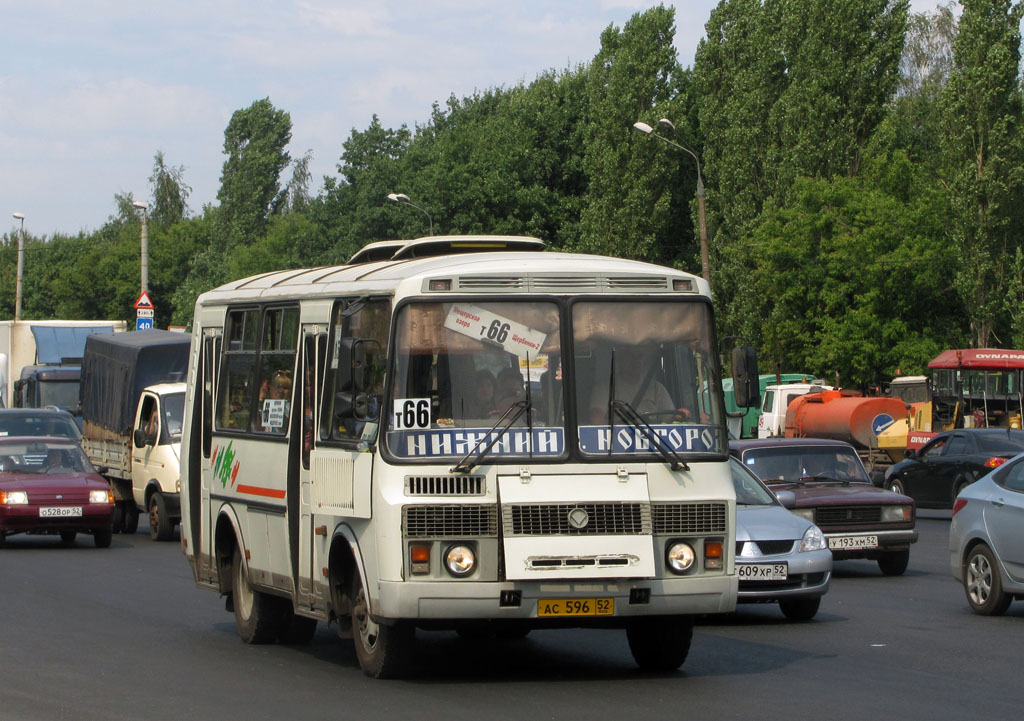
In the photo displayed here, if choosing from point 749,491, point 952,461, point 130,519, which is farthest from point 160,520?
point 952,461

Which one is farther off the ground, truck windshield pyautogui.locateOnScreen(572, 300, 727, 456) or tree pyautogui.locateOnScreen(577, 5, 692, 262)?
tree pyautogui.locateOnScreen(577, 5, 692, 262)

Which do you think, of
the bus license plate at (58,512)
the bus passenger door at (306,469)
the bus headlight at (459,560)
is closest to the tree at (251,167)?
the bus license plate at (58,512)

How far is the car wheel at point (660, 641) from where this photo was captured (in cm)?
1054

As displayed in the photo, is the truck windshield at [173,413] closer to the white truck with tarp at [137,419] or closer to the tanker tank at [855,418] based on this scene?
the white truck with tarp at [137,419]

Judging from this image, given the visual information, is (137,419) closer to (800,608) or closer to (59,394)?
(800,608)

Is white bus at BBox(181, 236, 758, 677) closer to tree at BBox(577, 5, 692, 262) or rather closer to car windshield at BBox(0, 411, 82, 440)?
car windshield at BBox(0, 411, 82, 440)

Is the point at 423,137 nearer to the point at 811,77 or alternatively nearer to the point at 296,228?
the point at 296,228

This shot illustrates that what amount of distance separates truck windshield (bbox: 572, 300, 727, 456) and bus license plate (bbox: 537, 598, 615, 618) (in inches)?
35.6

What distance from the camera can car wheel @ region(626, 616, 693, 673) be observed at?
34.6ft

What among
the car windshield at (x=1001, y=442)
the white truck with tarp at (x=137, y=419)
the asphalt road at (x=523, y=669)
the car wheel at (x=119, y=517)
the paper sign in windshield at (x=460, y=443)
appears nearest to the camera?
the asphalt road at (x=523, y=669)

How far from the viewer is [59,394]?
44094mm

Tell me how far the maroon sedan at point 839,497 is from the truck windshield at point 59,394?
2889 centimetres

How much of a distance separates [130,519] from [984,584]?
16.8 meters

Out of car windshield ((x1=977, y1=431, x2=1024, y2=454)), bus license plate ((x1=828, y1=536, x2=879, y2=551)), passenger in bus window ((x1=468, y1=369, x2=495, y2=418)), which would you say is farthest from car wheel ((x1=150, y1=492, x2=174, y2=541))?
passenger in bus window ((x1=468, y1=369, x2=495, y2=418))
